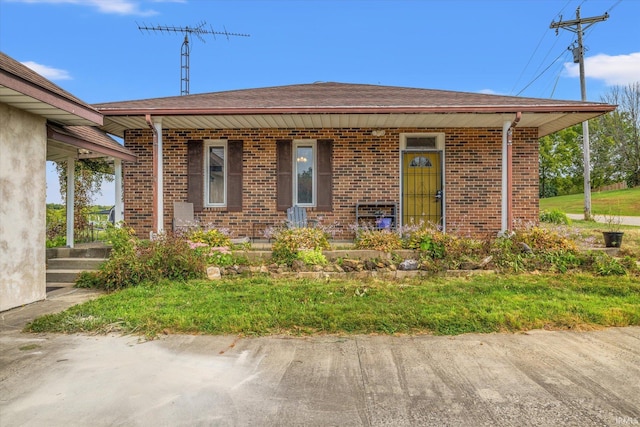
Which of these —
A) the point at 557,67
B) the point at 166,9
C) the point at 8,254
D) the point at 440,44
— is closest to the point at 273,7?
the point at 166,9

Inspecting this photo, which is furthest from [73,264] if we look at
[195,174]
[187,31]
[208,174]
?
[187,31]

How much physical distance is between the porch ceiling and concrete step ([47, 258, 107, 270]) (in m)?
2.74

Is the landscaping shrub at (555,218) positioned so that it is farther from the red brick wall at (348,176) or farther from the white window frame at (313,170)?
the white window frame at (313,170)

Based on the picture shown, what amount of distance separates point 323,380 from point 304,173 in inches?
264

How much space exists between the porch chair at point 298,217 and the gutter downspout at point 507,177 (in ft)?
12.9

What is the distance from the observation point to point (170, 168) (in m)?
9.09

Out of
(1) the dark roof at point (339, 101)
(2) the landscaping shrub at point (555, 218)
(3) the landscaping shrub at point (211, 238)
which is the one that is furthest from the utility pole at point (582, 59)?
(3) the landscaping shrub at point (211, 238)

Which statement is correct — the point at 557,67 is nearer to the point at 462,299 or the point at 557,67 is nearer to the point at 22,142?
the point at 462,299

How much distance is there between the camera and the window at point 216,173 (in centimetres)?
920

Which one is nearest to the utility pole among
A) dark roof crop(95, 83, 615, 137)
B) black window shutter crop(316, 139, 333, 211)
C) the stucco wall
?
dark roof crop(95, 83, 615, 137)

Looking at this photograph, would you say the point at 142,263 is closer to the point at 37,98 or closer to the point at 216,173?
the point at 37,98

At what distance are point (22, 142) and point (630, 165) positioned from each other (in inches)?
1762

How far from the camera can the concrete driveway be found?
2400 millimetres

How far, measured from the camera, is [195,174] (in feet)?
29.7
